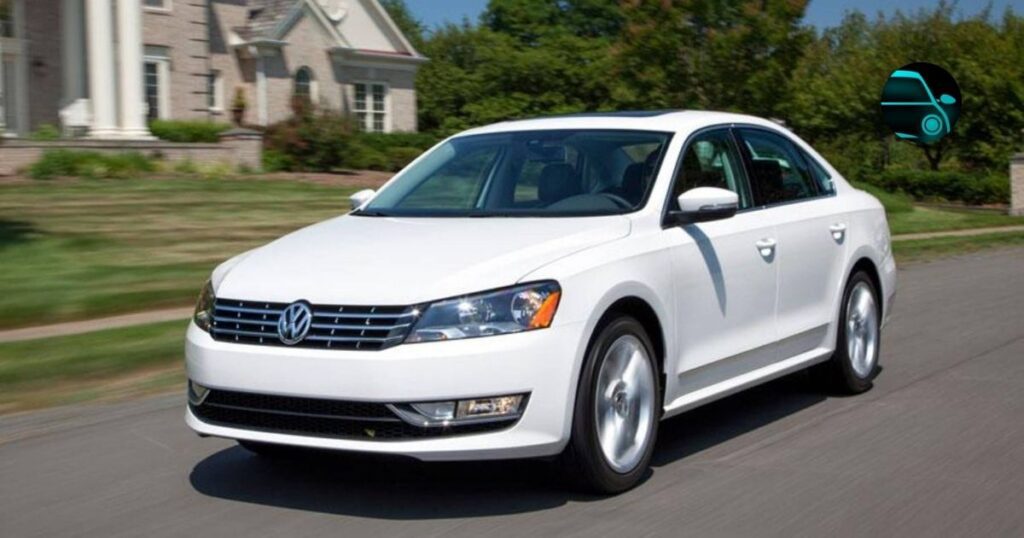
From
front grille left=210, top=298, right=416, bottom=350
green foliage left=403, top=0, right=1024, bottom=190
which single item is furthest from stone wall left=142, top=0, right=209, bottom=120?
front grille left=210, top=298, right=416, bottom=350

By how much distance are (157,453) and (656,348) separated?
8.66 feet

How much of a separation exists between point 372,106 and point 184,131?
11.5 meters

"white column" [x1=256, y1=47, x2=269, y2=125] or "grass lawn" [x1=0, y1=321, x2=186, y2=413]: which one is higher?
"white column" [x1=256, y1=47, x2=269, y2=125]

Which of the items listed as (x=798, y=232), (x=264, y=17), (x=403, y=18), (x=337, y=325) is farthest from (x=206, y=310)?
(x=403, y=18)

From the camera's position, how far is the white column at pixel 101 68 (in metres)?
28.0

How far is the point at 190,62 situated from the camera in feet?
112

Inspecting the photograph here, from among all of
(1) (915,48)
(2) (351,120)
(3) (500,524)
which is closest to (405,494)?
(3) (500,524)

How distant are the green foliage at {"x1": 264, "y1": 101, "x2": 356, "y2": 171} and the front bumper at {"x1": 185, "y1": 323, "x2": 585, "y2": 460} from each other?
21880 millimetres

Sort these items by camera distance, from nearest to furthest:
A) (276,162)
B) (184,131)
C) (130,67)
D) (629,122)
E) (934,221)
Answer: (629,122) < (934,221) < (276,162) < (130,67) < (184,131)

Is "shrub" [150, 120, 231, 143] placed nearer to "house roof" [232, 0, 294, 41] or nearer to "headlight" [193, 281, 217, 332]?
"house roof" [232, 0, 294, 41]

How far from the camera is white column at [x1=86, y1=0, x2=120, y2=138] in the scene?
28.0m

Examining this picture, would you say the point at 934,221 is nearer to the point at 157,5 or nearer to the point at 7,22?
the point at 157,5

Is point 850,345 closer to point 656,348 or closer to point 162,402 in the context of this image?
point 656,348

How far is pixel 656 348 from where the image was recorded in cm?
649
